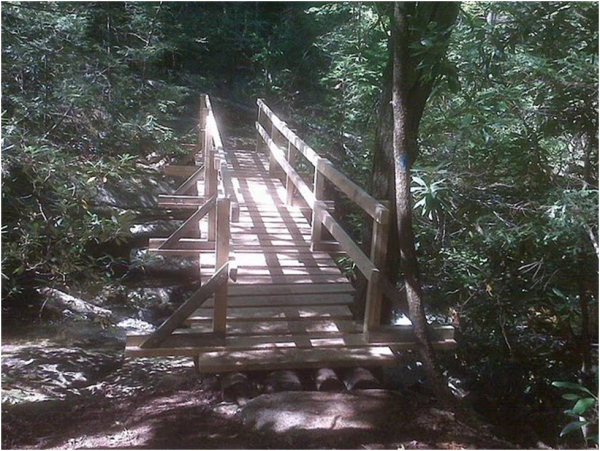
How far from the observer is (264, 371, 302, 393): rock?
13.8ft

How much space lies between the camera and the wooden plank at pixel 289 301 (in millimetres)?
5070

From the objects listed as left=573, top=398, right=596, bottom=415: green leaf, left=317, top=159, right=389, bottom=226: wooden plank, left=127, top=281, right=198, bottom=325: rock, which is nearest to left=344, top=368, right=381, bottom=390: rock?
left=317, top=159, right=389, bottom=226: wooden plank

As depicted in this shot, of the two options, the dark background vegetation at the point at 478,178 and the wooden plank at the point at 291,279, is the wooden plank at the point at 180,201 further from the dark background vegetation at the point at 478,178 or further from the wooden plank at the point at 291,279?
the wooden plank at the point at 291,279

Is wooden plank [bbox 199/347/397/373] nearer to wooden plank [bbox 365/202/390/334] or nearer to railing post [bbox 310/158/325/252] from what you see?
wooden plank [bbox 365/202/390/334]

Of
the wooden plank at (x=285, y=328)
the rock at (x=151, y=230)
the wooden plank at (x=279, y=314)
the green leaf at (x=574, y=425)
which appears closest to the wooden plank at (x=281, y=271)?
the wooden plank at (x=279, y=314)

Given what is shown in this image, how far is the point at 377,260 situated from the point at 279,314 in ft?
3.55

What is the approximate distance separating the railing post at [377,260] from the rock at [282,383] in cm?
70

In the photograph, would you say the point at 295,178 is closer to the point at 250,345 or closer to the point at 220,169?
the point at 220,169

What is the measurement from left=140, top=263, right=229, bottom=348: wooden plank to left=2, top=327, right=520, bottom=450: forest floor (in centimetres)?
56

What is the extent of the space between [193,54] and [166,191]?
16.1ft

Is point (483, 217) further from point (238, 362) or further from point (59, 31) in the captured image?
point (59, 31)

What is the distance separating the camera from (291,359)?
4340 millimetres

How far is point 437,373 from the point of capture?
4.05 metres

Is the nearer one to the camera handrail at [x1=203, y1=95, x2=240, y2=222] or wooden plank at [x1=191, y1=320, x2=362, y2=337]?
wooden plank at [x1=191, y1=320, x2=362, y2=337]
